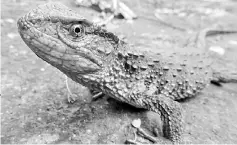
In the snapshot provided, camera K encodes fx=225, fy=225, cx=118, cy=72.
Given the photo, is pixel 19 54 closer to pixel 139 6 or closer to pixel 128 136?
pixel 128 136

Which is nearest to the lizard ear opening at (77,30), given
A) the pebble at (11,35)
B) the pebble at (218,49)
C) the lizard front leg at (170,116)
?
the lizard front leg at (170,116)

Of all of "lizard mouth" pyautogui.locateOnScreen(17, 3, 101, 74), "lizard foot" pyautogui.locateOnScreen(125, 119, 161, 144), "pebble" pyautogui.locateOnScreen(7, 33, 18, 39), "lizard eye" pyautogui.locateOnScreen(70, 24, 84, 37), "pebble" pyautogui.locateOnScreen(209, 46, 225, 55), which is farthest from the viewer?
A: "pebble" pyautogui.locateOnScreen(209, 46, 225, 55)

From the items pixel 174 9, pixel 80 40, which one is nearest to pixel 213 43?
pixel 174 9

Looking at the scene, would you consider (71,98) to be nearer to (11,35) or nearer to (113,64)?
(113,64)

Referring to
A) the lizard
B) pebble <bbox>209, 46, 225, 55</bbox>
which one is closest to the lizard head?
Result: the lizard

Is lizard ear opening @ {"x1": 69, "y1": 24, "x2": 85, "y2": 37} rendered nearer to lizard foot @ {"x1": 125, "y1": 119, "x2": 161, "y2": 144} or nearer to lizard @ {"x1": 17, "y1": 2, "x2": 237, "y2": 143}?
lizard @ {"x1": 17, "y1": 2, "x2": 237, "y2": 143}

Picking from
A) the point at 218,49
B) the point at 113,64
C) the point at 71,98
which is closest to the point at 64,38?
the point at 113,64

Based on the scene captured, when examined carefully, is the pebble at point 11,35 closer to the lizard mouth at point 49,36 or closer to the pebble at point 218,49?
the lizard mouth at point 49,36
